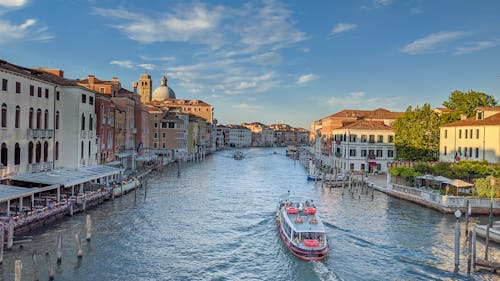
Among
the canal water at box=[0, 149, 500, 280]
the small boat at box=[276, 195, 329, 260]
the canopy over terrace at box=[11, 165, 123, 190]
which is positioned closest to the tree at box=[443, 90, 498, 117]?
the canal water at box=[0, 149, 500, 280]

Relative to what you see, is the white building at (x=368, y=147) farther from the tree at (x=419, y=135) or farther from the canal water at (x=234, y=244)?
the canal water at (x=234, y=244)

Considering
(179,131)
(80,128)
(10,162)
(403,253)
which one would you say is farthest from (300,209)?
(179,131)

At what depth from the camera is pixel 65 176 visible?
25.7 metres

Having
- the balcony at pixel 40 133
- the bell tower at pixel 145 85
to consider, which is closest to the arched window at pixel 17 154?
the balcony at pixel 40 133

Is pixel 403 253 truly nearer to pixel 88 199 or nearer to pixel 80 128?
pixel 88 199

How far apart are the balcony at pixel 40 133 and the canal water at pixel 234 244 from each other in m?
5.58

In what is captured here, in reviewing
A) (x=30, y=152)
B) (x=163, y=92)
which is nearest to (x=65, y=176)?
(x=30, y=152)

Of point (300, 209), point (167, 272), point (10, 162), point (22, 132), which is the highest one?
point (22, 132)

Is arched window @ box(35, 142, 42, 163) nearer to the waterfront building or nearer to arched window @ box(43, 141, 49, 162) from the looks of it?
arched window @ box(43, 141, 49, 162)

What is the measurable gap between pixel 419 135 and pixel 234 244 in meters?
30.8

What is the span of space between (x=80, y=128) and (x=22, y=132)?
21.5 ft

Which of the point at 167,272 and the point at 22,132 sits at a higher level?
the point at 22,132

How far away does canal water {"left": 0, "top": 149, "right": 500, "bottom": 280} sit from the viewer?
51.5 feet

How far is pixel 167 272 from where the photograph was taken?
15.8m
